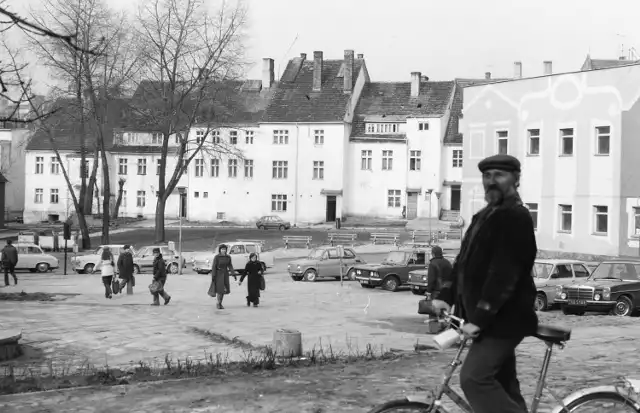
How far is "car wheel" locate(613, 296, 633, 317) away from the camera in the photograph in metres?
22.3

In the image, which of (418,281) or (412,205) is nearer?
(418,281)

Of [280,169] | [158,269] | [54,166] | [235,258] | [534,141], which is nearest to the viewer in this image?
[158,269]

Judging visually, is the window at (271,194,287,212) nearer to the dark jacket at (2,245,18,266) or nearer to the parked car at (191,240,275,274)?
the parked car at (191,240,275,274)

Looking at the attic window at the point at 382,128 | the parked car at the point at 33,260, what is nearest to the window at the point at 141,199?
the attic window at the point at 382,128

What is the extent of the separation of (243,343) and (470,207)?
99.4 ft

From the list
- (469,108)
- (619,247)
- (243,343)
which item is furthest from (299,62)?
(243,343)

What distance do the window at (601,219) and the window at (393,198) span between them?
39240 mm

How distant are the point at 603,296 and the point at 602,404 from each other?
17706mm

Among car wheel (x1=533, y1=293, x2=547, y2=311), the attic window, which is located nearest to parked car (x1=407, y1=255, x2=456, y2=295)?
car wheel (x1=533, y1=293, x2=547, y2=311)

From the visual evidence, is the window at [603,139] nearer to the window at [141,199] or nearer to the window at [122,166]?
the window at [141,199]

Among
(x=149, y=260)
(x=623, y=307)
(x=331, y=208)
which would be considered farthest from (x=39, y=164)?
(x=623, y=307)

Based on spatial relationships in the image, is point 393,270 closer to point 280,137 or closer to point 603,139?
point 603,139

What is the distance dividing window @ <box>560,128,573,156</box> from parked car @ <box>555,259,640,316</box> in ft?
57.4

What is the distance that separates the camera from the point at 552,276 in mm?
26047
